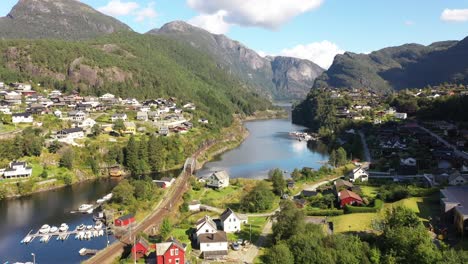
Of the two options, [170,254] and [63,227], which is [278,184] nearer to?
[170,254]

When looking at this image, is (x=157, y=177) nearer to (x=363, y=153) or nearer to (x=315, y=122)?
(x=363, y=153)

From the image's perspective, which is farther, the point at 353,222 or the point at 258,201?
the point at 258,201

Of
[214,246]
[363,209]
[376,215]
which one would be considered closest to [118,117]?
[214,246]

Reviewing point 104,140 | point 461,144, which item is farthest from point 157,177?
point 461,144

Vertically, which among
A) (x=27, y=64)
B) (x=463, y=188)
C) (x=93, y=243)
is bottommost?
(x=93, y=243)

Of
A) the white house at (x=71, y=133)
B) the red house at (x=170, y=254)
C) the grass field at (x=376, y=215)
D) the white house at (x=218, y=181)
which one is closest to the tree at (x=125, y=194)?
the white house at (x=218, y=181)
